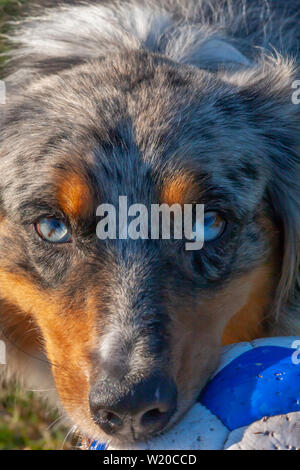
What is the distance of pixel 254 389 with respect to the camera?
319cm

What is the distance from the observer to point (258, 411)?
122 inches

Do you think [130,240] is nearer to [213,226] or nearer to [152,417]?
[213,226]

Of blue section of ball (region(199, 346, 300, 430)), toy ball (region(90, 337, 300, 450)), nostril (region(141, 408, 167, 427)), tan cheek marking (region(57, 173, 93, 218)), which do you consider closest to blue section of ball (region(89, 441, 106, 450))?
toy ball (region(90, 337, 300, 450))

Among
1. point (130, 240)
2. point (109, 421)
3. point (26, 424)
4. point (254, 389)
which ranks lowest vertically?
point (26, 424)

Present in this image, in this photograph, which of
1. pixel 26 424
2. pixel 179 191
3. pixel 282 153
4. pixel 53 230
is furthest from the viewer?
pixel 26 424

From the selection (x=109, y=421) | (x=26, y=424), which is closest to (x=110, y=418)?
(x=109, y=421)

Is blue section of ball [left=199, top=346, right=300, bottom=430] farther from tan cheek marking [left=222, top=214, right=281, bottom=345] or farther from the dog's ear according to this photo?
the dog's ear

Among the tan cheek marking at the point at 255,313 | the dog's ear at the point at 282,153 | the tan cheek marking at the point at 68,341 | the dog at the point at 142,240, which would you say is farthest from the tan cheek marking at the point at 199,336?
the dog's ear at the point at 282,153

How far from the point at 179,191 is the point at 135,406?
1.07 m

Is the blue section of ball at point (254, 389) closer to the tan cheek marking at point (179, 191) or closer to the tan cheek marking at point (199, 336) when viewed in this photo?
the tan cheek marking at point (199, 336)

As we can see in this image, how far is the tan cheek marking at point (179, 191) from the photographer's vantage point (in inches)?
140

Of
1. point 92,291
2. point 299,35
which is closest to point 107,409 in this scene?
point 92,291
